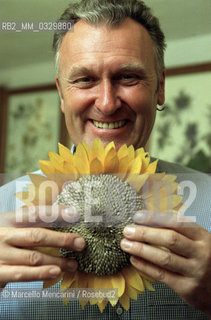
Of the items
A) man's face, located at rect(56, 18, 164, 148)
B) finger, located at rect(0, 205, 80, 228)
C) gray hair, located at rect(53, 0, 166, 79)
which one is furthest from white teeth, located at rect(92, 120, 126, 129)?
finger, located at rect(0, 205, 80, 228)

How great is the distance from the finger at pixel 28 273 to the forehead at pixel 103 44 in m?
0.28

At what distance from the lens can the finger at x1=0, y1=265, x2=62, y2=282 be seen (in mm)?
268

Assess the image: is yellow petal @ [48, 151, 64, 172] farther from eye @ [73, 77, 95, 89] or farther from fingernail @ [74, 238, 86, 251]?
eye @ [73, 77, 95, 89]

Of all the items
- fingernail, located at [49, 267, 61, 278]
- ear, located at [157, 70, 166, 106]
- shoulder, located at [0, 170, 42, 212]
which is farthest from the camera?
ear, located at [157, 70, 166, 106]

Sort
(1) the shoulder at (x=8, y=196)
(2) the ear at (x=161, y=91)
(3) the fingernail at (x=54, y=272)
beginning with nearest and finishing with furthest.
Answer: (3) the fingernail at (x=54, y=272) < (1) the shoulder at (x=8, y=196) < (2) the ear at (x=161, y=91)

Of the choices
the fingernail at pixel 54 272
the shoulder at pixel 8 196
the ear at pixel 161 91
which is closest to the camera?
the fingernail at pixel 54 272

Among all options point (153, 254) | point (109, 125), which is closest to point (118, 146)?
point (109, 125)

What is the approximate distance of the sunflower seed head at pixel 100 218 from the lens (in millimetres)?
281

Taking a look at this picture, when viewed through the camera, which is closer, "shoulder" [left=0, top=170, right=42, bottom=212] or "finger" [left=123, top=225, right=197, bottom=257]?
"finger" [left=123, top=225, right=197, bottom=257]

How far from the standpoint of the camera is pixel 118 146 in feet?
1.37

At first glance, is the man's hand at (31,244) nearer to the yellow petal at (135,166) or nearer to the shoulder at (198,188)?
the yellow petal at (135,166)

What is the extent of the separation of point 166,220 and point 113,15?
33 cm

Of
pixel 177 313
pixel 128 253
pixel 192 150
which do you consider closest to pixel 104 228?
pixel 128 253

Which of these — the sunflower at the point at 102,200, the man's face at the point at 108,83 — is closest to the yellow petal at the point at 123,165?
the sunflower at the point at 102,200
